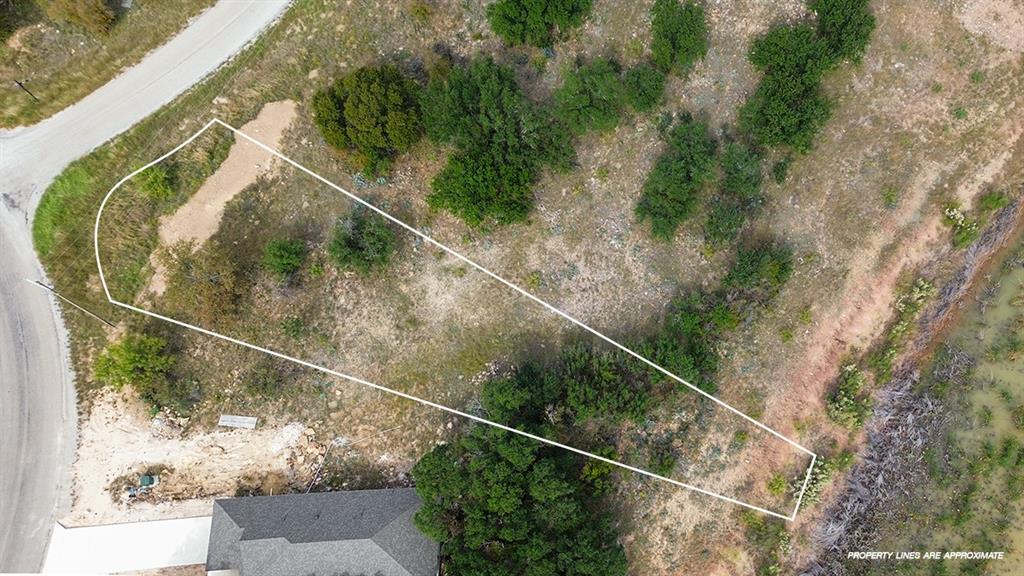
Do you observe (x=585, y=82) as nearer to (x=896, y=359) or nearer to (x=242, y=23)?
(x=242, y=23)

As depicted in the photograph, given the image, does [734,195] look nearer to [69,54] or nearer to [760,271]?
[760,271]

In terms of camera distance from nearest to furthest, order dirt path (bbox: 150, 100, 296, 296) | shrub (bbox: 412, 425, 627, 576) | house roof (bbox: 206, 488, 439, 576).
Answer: shrub (bbox: 412, 425, 627, 576) < house roof (bbox: 206, 488, 439, 576) < dirt path (bbox: 150, 100, 296, 296)

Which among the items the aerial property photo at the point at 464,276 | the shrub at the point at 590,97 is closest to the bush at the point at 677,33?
the aerial property photo at the point at 464,276

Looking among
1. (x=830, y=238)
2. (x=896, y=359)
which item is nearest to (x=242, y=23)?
(x=830, y=238)

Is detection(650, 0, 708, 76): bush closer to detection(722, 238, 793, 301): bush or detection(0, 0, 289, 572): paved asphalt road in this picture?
detection(722, 238, 793, 301): bush

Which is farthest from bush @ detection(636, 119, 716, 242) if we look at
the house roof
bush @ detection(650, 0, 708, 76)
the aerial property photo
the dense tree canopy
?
the house roof

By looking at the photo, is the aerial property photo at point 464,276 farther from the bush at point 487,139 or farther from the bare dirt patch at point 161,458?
the bush at point 487,139
